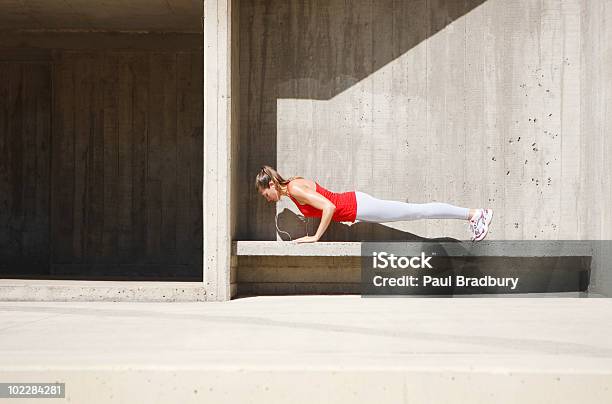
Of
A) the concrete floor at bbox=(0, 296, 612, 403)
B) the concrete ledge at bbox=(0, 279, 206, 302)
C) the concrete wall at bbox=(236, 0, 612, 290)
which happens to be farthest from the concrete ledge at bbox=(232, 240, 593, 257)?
the concrete floor at bbox=(0, 296, 612, 403)

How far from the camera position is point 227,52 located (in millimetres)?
6285

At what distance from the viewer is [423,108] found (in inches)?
279

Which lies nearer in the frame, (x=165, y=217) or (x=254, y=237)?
(x=254, y=237)

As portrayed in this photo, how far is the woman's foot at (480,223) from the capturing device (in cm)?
659

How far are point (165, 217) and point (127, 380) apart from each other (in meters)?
7.11

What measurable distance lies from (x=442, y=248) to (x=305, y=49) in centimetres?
251

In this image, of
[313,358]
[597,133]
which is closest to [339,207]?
[597,133]

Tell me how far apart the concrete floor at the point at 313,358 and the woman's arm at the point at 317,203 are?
6.24ft

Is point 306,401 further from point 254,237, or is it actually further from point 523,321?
point 254,237

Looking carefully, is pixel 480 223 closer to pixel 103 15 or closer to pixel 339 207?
pixel 339 207

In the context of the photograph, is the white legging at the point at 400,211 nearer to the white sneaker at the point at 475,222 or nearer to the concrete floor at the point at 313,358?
the white sneaker at the point at 475,222

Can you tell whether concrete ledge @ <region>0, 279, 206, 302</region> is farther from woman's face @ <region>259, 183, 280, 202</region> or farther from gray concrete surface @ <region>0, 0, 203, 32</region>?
gray concrete surface @ <region>0, 0, 203, 32</region>

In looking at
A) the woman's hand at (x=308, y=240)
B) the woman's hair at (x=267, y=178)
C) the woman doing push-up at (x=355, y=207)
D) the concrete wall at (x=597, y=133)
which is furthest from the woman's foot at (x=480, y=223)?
the woman's hair at (x=267, y=178)

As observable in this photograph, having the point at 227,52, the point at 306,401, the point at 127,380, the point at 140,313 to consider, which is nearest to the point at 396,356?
the point at 306,401
